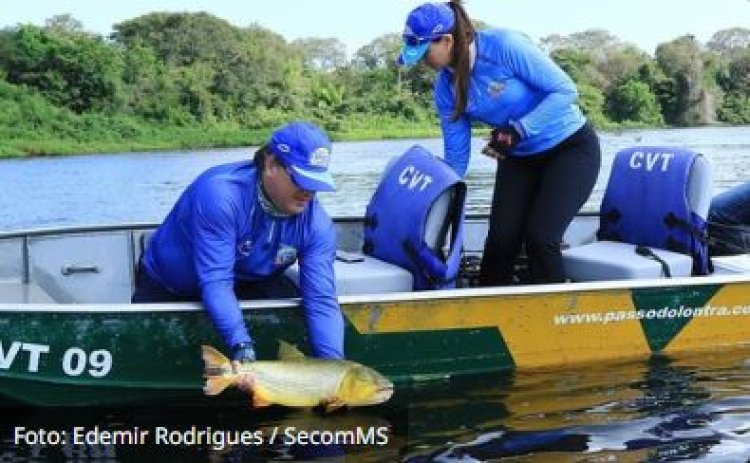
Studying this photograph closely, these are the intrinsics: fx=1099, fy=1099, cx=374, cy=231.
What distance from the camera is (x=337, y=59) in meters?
90.9

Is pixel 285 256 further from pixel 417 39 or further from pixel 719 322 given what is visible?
pixel 719 322

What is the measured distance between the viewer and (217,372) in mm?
4973

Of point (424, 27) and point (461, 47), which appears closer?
point (424, 27)

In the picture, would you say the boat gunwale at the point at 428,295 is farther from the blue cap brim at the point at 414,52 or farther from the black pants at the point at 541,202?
the blue cap brim at the point at 414,52

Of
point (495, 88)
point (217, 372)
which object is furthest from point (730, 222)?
point (217, 372)

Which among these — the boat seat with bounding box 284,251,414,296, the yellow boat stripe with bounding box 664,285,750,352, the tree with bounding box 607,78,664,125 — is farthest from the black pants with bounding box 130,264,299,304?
the tree with bounding box 607,78,664,125

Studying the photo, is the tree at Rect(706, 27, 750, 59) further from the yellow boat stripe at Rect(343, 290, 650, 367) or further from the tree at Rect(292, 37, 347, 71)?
the yellow boat stripe at Rect(343, 290, 650, 367)

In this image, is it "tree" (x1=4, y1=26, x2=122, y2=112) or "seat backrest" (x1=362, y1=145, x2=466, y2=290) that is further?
"tree" (x1=4, y1=26, x2=122, y2=112)

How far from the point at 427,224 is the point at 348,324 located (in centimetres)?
88

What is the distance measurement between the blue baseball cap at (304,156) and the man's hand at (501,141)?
1.84 m

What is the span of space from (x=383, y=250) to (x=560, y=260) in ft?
3.74

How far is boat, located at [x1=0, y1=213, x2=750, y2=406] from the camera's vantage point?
5.81 meters

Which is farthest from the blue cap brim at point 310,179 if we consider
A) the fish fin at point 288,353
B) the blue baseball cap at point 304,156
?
the fish fin at point 288,353

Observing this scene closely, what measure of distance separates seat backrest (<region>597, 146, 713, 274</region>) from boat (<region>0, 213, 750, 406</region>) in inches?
14.2
